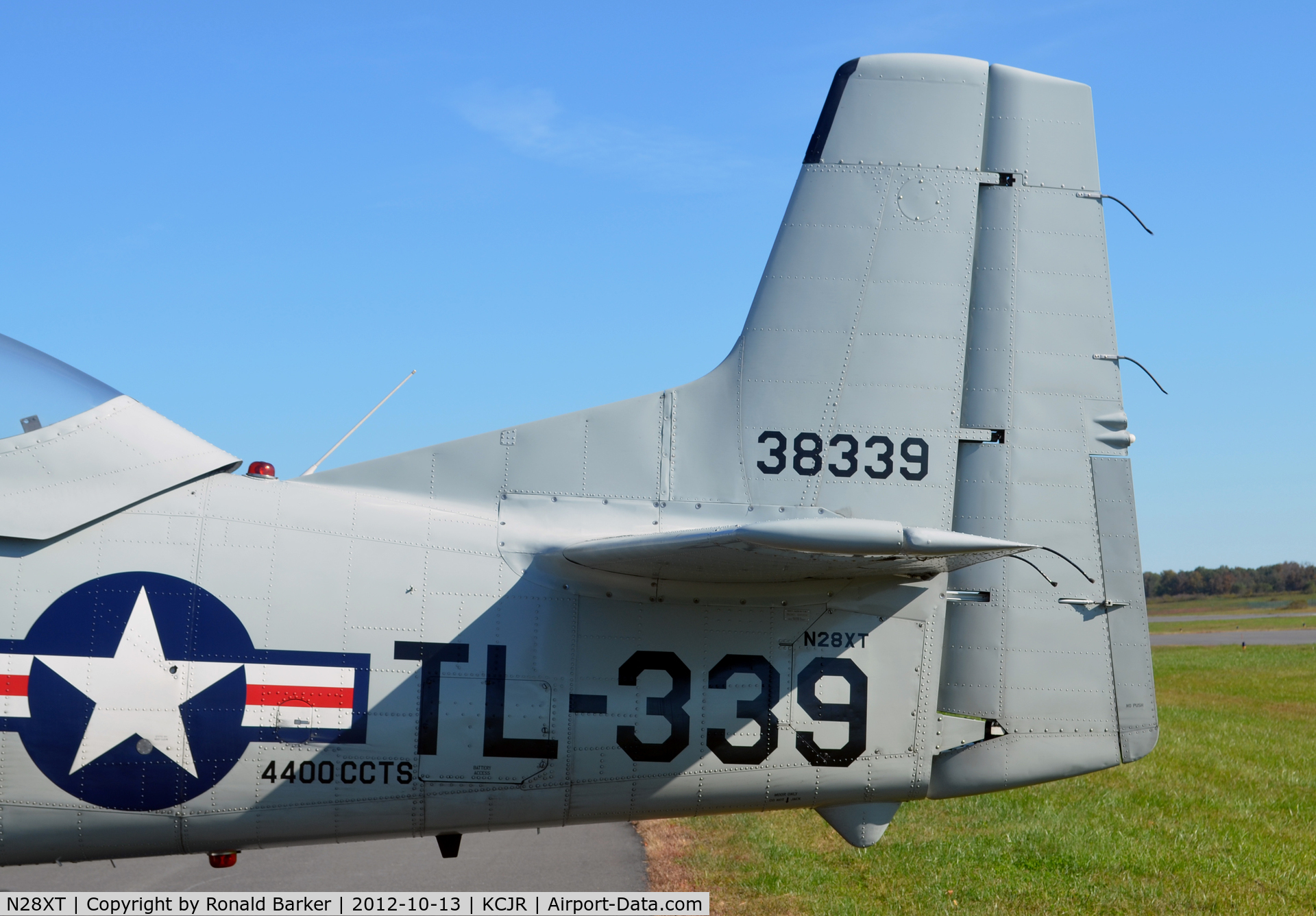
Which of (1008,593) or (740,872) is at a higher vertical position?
(1008,593)

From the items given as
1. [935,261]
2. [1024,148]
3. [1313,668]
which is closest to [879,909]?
[935,261]

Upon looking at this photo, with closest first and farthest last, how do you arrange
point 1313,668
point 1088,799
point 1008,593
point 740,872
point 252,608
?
point 252,608 < point 1008,593 < point 740,872 < point 1088,799 < point 1313,668

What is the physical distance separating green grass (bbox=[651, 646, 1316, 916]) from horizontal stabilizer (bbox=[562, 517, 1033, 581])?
13.3 feet

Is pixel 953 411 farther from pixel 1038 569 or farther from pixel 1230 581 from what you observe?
pixel 1230 581

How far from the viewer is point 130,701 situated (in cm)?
445

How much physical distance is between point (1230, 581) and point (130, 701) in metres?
130

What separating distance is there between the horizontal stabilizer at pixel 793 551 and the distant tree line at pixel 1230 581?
12081cm

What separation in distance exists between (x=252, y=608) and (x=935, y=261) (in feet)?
12.5

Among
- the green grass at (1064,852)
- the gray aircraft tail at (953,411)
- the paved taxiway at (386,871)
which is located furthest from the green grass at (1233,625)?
the gray aircraft tail at (953,411)

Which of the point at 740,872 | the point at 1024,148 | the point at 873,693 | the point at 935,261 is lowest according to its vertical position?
the point at 740,872

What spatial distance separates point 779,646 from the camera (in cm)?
486

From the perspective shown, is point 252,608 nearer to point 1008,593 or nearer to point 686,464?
point 686,464
